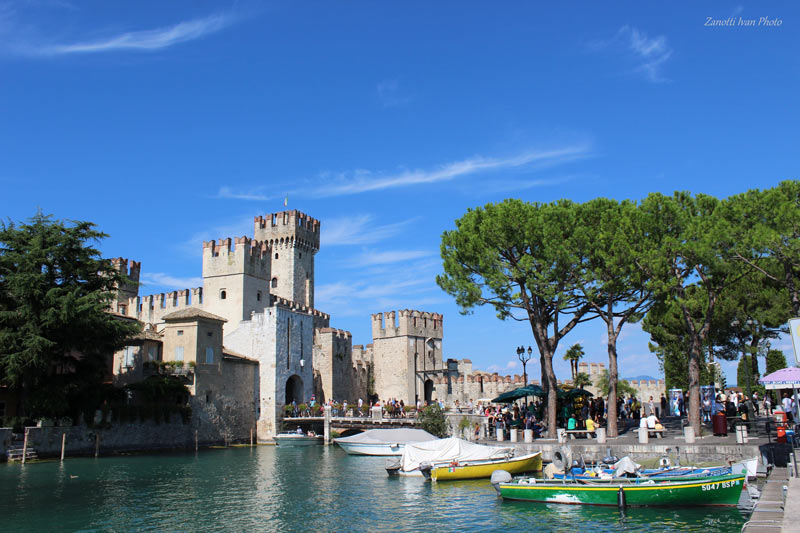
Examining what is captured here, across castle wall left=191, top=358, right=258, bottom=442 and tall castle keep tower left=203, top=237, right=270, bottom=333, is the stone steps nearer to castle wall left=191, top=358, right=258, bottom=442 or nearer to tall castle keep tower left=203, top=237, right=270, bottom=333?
castle wall left=191, top=358, right=258, bottom=442

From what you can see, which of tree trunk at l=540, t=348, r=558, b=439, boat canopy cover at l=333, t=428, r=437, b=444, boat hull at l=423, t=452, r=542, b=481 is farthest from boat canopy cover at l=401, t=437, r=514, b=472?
boat canopy cover at l=333, t=428, r=437, b=444

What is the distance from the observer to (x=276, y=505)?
17.1m

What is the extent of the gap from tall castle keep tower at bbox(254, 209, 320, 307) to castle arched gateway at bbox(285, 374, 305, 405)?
9.64 meters

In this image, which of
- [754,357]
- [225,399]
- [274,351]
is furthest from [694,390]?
[274,351]

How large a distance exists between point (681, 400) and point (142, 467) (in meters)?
23.5

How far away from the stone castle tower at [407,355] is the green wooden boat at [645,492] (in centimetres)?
3277

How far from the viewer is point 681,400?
30.5 meters

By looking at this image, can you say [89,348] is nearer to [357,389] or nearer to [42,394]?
[42,394]

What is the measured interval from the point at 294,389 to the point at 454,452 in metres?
24.9

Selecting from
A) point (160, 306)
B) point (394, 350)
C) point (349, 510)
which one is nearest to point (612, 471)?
point (349, 510)

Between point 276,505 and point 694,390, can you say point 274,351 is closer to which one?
point 276,505

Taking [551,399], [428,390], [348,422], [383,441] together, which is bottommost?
[383,441]

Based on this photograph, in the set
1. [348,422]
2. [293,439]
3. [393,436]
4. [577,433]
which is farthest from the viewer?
[348,422]

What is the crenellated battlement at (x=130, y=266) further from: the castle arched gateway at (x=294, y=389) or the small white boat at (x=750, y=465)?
the small white boat at (x=750, y=465)
